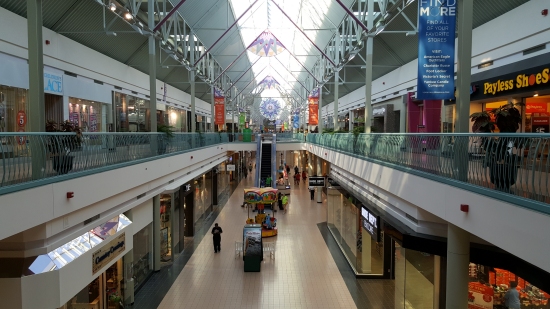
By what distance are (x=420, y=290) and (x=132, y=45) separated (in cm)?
2067

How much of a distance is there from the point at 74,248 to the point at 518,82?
14.0 meters

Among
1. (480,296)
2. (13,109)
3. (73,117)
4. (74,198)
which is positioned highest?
(13,109)

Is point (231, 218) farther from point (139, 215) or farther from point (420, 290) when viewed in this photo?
point (420, 290)

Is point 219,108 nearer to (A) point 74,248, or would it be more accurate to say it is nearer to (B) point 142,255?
(B) point 142,255

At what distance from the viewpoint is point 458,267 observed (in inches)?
285

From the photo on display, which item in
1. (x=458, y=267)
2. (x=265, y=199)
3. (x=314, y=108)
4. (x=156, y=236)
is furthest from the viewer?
(x=314, y=108)

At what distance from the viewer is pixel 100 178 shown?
8.70m

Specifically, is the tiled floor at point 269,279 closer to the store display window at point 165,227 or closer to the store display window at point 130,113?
the store display window at point 165,227

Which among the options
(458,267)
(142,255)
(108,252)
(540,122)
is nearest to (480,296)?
(458,267)

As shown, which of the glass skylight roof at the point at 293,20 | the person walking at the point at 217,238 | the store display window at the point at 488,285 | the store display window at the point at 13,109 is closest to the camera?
the store display window at the point at 488,285

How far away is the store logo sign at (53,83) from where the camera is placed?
16.0 m

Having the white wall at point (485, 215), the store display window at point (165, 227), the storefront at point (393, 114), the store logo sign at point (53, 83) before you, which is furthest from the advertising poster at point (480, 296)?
the storefront at point (393, 114)

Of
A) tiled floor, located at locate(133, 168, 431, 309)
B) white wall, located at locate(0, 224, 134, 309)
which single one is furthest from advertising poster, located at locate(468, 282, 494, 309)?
white wall, located at locate(0, 224, 134, 309)

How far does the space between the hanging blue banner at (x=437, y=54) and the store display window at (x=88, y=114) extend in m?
15.2
